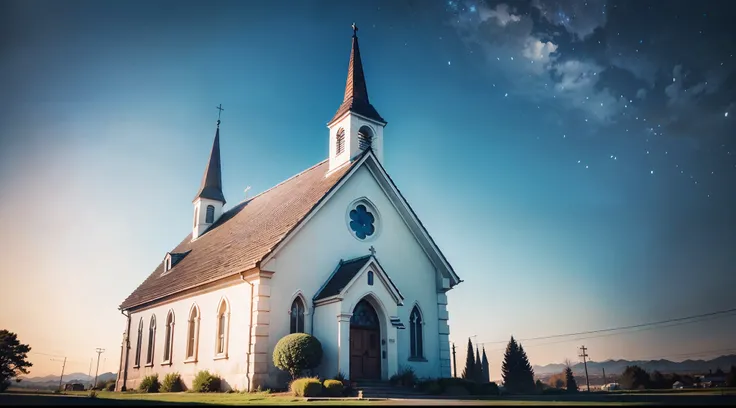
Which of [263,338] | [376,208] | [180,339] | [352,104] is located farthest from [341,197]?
[180,339]

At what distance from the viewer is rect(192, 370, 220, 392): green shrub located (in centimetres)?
2457

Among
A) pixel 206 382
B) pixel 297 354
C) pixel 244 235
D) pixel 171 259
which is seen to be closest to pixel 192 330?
pixel 206 382

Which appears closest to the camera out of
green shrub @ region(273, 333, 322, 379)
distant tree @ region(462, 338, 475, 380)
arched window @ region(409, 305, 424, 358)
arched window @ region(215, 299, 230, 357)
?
green shrub @ region(273, 333, 322, 379)

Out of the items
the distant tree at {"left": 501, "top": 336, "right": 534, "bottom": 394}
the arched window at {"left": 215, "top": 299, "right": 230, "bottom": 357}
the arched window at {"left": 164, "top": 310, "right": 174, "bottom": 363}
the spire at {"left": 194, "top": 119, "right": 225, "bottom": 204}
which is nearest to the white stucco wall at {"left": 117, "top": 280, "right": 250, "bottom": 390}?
the arched window at {"left": 215, "top": 299, "right": 230, "bottom": 357}

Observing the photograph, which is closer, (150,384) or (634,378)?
(634,378)

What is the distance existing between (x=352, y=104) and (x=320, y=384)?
50.2ft

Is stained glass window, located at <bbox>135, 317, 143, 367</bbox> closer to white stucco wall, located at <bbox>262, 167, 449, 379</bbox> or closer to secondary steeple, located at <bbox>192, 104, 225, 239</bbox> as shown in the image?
secondary steeple, located at <bbox>192, 104, 225, 239</bbox>

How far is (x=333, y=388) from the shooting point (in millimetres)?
19938

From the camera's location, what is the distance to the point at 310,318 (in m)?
24.3

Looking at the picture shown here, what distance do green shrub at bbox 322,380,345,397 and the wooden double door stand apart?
3533mm

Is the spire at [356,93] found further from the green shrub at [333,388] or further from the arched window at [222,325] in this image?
the green shrub at [333,388]

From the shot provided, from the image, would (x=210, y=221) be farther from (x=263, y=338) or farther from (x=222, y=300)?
(x=263, y=338)

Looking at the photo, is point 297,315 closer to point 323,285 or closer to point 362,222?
point 323,285

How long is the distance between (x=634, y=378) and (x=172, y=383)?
24070 millimetres
